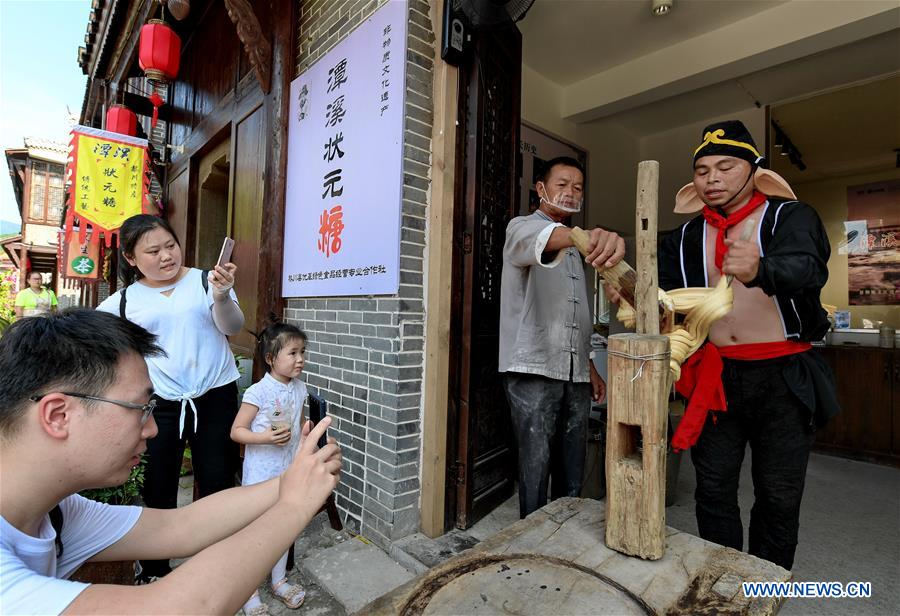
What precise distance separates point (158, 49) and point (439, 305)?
17.2ft

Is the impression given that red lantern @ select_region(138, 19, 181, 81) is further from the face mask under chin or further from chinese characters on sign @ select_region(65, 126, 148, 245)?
the face mask under chin

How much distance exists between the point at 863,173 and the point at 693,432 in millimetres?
5720

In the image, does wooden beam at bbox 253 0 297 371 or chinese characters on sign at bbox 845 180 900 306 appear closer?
wooden beam at bbox 253 0 297 371

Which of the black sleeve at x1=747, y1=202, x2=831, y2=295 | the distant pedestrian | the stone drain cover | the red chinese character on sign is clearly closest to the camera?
the stone drain cover

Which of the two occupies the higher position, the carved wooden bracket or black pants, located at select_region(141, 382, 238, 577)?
the carved wooden bracket

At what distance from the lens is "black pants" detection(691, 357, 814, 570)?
6.14ft

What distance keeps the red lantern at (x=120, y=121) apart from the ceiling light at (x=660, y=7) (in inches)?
286

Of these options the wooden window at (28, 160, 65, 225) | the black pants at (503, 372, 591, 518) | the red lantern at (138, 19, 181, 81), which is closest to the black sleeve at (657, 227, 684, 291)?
the black pants at (503, 372, 591, 518)

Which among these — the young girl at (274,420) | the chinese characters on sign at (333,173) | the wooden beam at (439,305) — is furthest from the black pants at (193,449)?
the chinese characters on sign at (333,173)

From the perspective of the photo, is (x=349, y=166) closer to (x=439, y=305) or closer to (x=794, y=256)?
(x=439, y=305)

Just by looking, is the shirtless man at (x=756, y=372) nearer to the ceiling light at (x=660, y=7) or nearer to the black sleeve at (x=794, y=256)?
the black sleeve at (x=794, y=256)

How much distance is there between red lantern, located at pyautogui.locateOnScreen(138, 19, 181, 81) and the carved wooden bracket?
2.01 m

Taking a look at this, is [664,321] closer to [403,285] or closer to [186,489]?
[403,285]

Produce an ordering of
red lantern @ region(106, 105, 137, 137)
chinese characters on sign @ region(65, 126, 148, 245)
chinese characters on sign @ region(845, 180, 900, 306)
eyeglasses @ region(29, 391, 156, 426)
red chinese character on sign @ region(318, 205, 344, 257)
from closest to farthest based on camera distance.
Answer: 1. eyeglasses @ region(29, 391, 156, 426)
2. red chinese character on sign @ region(318, 205, 344, 257)
3. chinese characters on sign @ region(845, 180, 900, 306)
4. chinese characters on sign @ region(65, 126, 148, 245)
5. red lantern @ region(106, 105, 137, 137)
